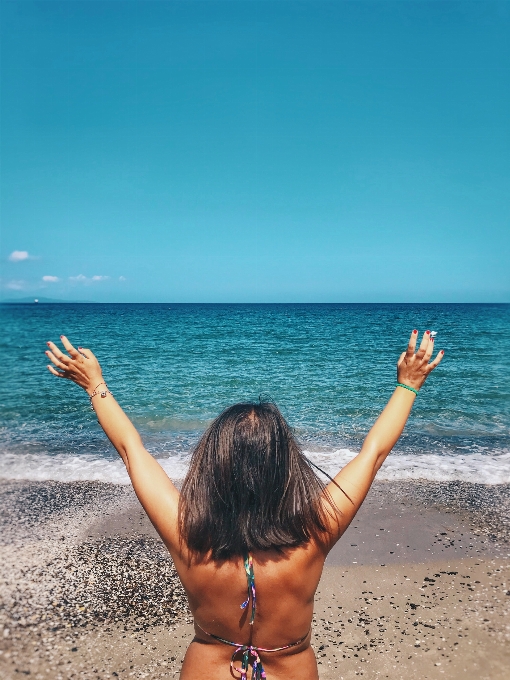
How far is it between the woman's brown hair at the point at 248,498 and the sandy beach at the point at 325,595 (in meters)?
2.99

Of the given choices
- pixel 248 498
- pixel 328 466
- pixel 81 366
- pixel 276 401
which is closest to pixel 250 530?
pixel 248 498

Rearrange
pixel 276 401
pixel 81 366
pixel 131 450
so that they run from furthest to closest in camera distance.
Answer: pixel 276 401 → pixel 81 366 → pixel 131 450

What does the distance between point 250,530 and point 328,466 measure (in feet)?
25.8

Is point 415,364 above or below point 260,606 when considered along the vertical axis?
above

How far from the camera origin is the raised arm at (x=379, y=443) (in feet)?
6.07

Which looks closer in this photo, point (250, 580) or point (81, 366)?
point (250, 580)

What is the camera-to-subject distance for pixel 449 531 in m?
6.53

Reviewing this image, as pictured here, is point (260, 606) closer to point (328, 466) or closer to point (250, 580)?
point (250, 580)

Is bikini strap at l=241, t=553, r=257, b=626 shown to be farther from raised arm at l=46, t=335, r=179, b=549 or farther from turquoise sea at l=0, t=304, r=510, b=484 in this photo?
turquoise sea at l=0, t=304, r=510, b=484

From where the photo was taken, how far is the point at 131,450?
6.41ft

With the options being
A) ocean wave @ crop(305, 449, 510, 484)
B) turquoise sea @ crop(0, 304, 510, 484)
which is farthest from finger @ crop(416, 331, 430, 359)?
ocean wave @ crop(305, 449, 510, 484)

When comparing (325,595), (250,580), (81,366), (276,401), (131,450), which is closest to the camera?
(250,580)

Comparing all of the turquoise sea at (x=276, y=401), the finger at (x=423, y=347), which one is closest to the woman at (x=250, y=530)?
the finger at (x=423, y=347)

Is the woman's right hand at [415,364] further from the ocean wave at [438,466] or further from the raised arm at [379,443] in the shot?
the ocean wave at [438,466]
